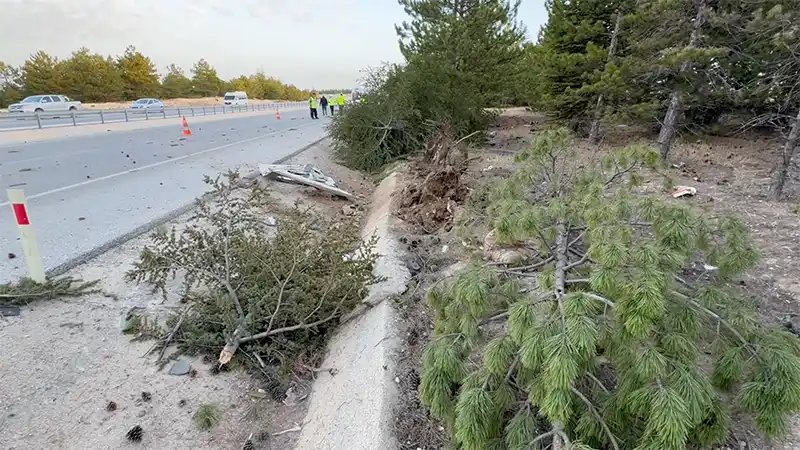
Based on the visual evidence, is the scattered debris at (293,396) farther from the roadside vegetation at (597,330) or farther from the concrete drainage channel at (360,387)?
the roadside vegetation at (597,330)

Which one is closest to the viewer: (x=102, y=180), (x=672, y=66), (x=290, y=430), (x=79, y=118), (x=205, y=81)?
(x=290, y=430)

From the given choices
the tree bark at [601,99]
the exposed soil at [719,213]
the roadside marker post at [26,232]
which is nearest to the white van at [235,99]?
the exposed soil at [719,213]

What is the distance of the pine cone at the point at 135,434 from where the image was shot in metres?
2.95

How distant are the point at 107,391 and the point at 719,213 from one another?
608cm

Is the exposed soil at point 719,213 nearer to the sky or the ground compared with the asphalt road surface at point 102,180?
nearer to the ground

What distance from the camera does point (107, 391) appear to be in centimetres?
329

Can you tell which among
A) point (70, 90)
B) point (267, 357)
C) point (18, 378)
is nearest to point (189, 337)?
point (267, 357)

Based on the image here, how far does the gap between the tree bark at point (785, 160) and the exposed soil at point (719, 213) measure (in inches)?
7.8

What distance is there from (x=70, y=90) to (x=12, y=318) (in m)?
55.5

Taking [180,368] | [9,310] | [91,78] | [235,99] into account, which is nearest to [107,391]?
[180,368]

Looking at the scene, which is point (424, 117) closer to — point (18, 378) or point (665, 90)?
point (665, 90)

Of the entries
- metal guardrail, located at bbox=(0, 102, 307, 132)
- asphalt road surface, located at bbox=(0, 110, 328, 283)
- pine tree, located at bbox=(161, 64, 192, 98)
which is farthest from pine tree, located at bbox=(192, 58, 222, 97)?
asphalt road surface, located at bbox=(0, 110, 328, 283)

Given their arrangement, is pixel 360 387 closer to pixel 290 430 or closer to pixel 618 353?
pixel 290 430

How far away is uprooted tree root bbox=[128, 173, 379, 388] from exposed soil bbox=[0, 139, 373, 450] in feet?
0.74
